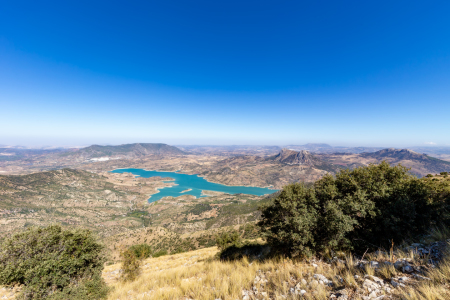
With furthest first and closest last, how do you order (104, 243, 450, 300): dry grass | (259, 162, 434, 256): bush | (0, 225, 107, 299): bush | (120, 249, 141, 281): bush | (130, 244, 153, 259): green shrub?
(130, 244, 153, 259): green shrub
(120, 249, 141, 281): bush
(259, 162, 434, 256): bush
(0, 225, 107, 299): bush
(104, 243, 450, 300): dry grass

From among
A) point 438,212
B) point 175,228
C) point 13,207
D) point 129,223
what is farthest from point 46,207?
point 438,212

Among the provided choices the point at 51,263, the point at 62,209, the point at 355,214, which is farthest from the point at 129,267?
the point at 62,209

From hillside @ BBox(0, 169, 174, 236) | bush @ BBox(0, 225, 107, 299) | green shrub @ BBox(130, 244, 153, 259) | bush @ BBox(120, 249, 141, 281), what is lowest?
hillside @ BBox(0, 169, 174, 236)

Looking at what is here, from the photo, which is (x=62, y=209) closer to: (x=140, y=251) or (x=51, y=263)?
(x=140, y=251)

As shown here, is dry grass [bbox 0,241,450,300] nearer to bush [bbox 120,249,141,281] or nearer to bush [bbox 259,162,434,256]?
bush [bbox 259,162,434,256]

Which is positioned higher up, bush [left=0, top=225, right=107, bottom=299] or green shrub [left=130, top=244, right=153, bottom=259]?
bush [left=0, top=225, right=107, bottom=299]

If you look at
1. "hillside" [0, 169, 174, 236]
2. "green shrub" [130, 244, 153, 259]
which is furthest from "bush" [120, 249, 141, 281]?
"hillside" [0, 169, 174, 236]

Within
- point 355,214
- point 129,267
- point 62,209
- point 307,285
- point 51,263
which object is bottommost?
point 62,209
